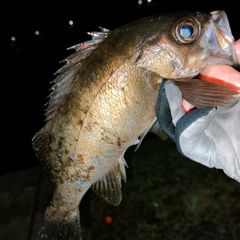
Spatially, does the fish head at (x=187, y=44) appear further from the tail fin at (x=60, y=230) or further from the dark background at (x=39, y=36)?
the dark background at (x=39, y=36)

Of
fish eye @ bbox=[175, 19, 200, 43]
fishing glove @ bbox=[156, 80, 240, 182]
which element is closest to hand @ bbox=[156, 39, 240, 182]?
fishing glove @ bbox=[156, 80, 240, 182]

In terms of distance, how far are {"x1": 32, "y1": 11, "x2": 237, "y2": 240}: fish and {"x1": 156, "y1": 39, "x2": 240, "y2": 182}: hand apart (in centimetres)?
6

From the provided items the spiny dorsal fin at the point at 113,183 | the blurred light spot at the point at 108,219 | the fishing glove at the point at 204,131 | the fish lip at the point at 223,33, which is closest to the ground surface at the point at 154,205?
the blurred light spot at the point at 108,219

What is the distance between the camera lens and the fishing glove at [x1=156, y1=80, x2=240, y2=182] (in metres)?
1.35

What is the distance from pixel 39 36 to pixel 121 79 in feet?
20.1

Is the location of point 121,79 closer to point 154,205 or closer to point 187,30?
point 187,30

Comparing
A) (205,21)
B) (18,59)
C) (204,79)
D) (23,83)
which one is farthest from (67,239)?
(18,59)

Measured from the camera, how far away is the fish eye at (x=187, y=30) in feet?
4.37

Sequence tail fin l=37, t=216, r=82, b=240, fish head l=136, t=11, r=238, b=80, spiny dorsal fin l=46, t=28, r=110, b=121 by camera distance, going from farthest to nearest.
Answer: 1. tail fin l=37, t=216, r=82, b=240
2. spiny dorsal fin l=46, t=28, r=110, b=121
3. fish head l=136, t=11, r=238, b=80

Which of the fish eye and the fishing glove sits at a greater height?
the fish eye

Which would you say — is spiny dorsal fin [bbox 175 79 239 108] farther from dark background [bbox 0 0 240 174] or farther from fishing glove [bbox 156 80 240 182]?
dark background [bbox 0 0 240 174]

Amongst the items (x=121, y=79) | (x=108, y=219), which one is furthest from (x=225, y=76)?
(x=108, y=219)

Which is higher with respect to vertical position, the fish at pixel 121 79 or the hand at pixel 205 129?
the fish at pixel 121 79

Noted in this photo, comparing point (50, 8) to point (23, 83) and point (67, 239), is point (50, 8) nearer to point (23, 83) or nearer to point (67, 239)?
point (23, 83)
